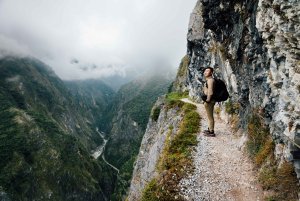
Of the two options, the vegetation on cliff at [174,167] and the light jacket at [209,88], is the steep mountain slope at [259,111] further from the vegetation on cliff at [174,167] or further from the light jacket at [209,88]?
the light jacket at [209,88]

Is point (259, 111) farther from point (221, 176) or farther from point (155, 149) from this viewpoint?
point (155, 149)

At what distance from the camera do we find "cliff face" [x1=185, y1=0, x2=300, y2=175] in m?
15.1

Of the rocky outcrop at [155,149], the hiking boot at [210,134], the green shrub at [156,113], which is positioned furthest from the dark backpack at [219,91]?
the green shrub at [156,113]

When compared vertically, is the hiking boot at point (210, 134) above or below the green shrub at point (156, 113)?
above

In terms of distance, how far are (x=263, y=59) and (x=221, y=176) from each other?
23.6 ft

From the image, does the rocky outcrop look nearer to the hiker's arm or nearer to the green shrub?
the green shrub

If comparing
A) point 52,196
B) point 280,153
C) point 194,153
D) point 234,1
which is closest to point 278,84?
point 280,153

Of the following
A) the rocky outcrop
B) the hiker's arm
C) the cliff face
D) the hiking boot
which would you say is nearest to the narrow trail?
the hiking boot

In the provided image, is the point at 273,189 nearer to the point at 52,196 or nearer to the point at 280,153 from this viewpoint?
the point at 280,153

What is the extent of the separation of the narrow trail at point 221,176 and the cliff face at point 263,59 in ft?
7.40

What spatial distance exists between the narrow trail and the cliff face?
88.7 inches

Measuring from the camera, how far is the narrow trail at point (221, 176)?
53.4 feet

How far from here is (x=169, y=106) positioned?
→ 136 feet

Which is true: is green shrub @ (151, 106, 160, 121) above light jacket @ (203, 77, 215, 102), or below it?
below
